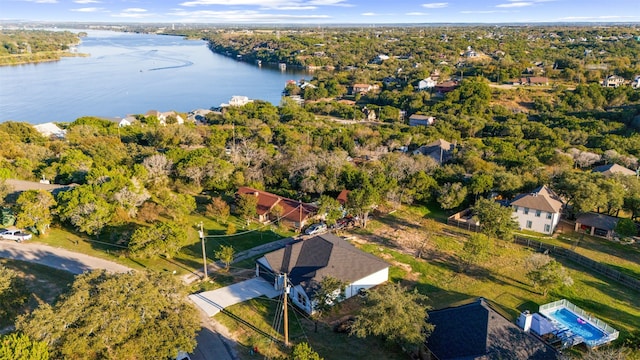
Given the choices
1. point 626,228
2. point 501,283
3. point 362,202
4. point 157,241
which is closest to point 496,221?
point 501,283

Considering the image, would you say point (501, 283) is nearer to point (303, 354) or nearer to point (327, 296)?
point (327, 296)

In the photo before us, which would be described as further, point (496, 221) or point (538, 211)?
point (538, 211)

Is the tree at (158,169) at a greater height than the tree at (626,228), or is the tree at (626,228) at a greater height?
the tree at (158,169)

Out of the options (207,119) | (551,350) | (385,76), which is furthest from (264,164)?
(385,76)

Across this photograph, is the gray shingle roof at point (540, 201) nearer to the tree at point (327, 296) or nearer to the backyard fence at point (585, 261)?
the backyard fence at point (585, 261)

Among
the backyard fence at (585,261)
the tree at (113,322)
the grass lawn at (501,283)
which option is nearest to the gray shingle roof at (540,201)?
the backyard fence at (585,261)

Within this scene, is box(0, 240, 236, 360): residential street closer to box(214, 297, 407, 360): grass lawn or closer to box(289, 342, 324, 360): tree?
box(214, 297, 407, 360): grass lawn
